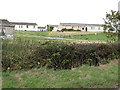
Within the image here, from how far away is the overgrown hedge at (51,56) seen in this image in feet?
19.7

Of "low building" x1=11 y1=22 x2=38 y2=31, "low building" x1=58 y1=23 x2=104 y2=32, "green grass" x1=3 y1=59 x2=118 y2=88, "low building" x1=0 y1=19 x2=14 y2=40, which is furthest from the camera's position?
"low building" x1=58 y1=23 x2=104 y2=32

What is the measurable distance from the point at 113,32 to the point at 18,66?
673cm

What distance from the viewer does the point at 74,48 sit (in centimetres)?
666

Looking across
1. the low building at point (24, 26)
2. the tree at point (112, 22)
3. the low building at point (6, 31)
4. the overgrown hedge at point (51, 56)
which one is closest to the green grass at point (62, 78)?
the overgrown hedge at point (51, 56)

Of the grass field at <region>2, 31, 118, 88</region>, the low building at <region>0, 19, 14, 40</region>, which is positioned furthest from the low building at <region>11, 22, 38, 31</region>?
the grass field at <region>2, 31, 118, 88</region>

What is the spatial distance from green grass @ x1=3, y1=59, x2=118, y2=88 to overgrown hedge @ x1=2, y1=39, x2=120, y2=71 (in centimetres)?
33

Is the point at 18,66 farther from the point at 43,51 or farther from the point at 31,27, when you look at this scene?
the point at 31,27

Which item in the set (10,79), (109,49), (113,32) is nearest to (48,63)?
(10,79)

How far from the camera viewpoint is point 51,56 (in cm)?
622

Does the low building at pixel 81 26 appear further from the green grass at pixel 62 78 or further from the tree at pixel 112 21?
the green grass at pixel 62 78

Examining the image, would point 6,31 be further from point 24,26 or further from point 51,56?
point 24,26

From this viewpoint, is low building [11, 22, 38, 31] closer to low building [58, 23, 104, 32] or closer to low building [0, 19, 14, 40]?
low building [58, 23, 104, 32]

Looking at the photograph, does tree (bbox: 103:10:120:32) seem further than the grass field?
Yes

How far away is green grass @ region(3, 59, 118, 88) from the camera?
484cm
